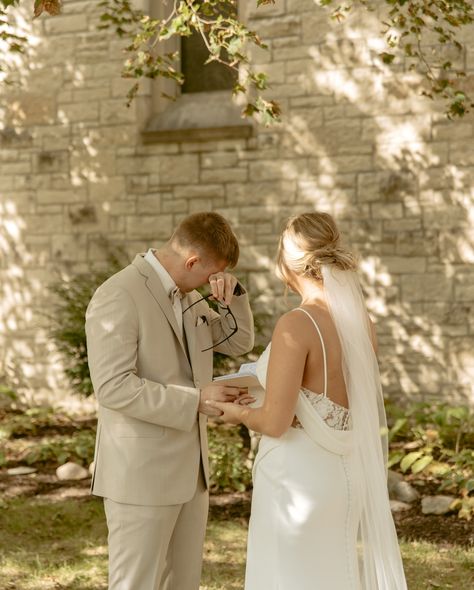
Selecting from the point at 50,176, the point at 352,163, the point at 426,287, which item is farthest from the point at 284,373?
the point at 50,176

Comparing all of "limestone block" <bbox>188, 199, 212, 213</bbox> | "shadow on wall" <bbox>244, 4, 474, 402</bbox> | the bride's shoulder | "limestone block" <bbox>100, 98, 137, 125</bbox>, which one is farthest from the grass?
"limestone block" <bbox>100, 98, 137, 125</bbox>

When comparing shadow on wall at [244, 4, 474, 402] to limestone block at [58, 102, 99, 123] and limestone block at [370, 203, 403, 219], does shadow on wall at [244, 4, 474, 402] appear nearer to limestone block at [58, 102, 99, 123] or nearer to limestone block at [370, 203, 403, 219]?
limestone block at [370, 203, 403, 219]

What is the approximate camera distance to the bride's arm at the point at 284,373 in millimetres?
2881

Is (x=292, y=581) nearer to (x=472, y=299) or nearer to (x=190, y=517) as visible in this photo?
(x=190, y=517)

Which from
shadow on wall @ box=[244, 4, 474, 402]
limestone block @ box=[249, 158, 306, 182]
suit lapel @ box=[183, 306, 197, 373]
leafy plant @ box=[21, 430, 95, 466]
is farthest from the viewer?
limestone block @ box=[249, 158, 306, 182]

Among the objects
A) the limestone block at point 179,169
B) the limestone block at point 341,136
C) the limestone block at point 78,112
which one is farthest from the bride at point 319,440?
the limestone block at point 78,112

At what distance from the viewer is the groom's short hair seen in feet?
10.7

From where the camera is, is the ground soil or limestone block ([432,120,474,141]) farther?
limestone block ([432,120,474,141])

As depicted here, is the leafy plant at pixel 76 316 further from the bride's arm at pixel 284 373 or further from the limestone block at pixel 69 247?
the bride's arm at pixel 284 373

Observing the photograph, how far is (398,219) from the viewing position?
27.7ft

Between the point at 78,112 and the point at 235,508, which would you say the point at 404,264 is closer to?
the point at 235,508

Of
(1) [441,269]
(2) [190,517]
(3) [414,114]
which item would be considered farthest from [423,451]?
(2) [190,517]

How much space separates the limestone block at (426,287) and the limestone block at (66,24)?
4630mm

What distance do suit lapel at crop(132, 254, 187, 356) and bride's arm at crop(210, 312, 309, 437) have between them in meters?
0.53
